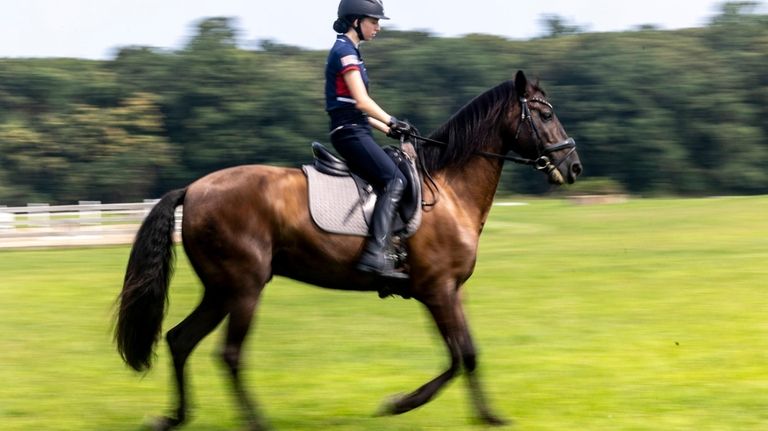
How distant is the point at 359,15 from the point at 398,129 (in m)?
0.92

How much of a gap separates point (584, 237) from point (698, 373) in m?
18.8

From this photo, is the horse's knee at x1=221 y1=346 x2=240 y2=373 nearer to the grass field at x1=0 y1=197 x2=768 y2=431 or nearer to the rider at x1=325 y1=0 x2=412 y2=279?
the grass field at x1=0 y1=197 x2=768 y2=431

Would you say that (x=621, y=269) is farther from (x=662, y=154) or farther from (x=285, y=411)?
(x=662, y=154)

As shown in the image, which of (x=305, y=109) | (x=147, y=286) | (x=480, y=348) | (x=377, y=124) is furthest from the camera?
(x=305, y=109)

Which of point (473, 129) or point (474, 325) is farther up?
point (473, 129)

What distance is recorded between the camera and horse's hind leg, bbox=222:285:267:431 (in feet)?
26.4

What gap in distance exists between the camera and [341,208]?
8297mm

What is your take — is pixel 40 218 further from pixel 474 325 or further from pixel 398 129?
pixel 398 129

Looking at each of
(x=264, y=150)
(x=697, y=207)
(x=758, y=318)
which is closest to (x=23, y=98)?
(x=264, y=150)

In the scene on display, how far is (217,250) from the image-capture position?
26.7 ft

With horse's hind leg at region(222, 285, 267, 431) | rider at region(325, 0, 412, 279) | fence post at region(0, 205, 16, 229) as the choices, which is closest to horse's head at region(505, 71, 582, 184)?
rider at region(325, 0, 412, 279)

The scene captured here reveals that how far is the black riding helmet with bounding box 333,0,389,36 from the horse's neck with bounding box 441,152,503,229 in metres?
1.34

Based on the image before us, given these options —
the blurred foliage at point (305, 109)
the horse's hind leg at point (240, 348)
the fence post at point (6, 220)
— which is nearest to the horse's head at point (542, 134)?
the horse's hind leg at point (240, 348)

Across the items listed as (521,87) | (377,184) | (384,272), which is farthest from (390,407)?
(521,87)
